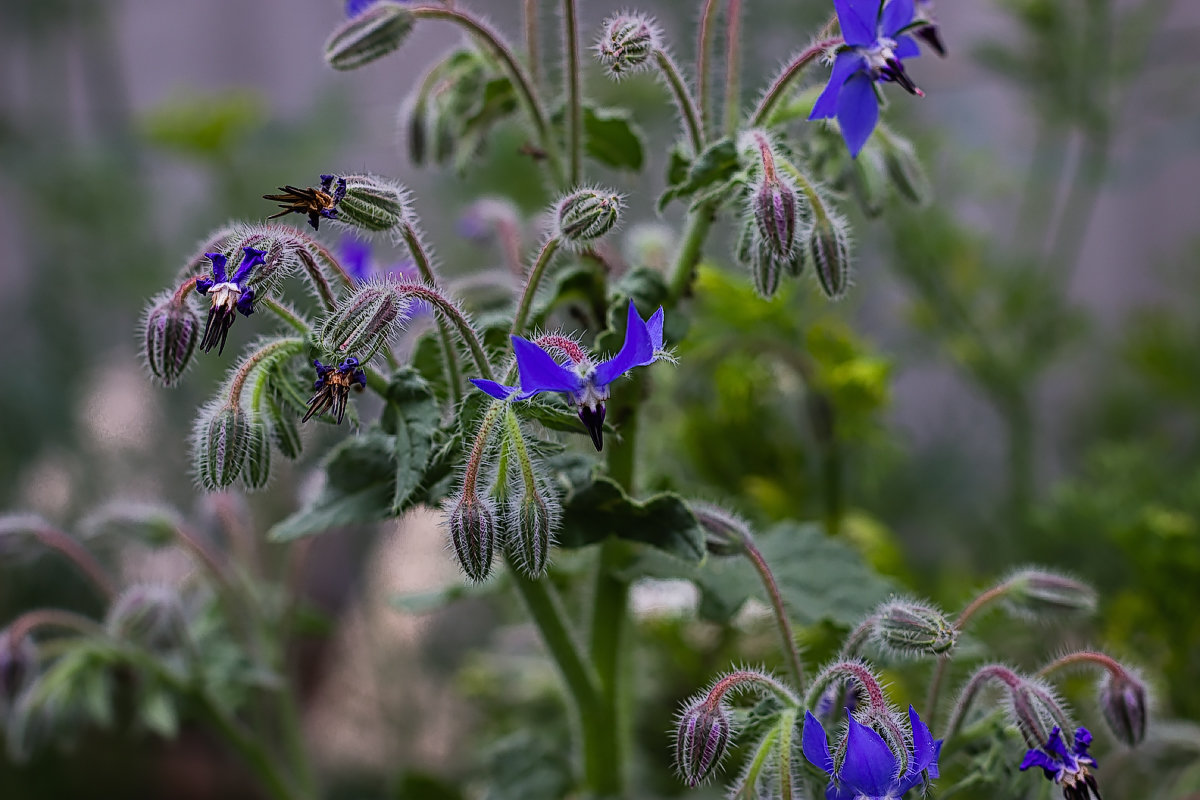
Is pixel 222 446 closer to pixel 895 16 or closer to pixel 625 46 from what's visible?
pixel 625 46

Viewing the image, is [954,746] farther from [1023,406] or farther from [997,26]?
[997,26]

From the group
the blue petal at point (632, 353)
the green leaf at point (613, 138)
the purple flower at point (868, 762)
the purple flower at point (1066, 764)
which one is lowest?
the purple flower at point (1066, 764)

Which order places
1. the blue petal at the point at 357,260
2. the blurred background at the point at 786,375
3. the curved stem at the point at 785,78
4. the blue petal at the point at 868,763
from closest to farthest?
the blue petal at the point at 868,763
the curved stem at the point at 785,78
the blue petal at the point at 357,260
the blurred background at the point at 786,375

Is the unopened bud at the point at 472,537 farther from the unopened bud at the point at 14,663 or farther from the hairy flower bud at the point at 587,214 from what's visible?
the unopened bud at the point at 14,663

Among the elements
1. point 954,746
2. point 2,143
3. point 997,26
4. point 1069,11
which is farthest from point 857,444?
point 2,143

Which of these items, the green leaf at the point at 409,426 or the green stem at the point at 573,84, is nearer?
the green leaf at the point at 409,426

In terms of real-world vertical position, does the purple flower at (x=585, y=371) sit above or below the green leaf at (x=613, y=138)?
below

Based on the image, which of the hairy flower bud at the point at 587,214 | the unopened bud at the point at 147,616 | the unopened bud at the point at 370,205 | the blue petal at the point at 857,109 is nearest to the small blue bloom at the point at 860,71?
the blue petal at the point at 857,109
